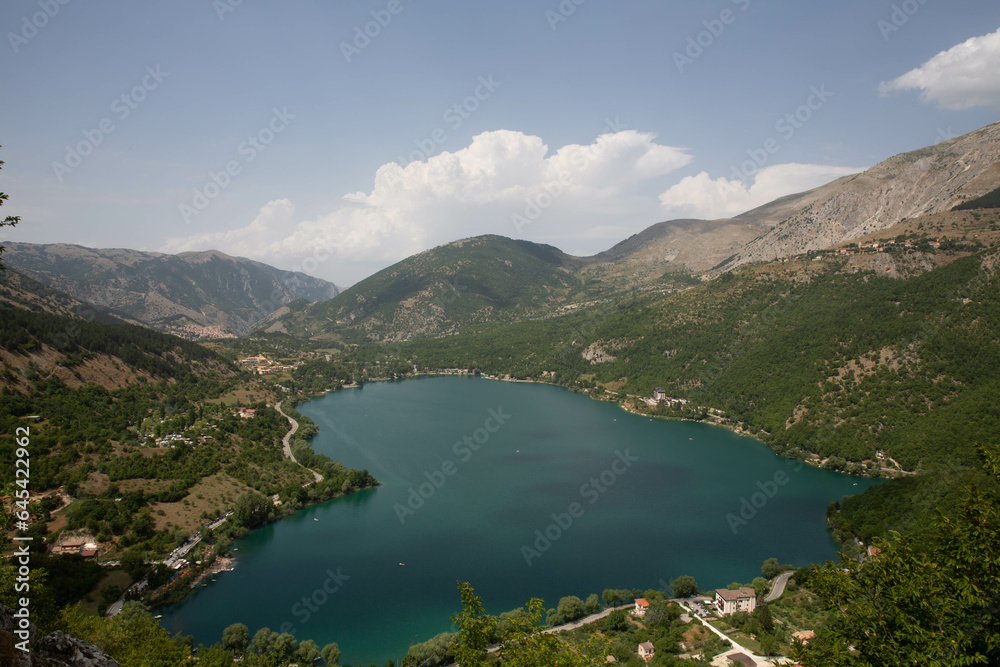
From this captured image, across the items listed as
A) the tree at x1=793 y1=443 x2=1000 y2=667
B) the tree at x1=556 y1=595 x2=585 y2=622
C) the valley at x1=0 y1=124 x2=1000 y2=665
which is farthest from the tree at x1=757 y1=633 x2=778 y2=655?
the tree at x1=793 y1=443 x2=1000 y2=667

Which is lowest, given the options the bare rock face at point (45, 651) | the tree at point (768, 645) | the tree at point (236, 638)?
the tree at point (768, 645)

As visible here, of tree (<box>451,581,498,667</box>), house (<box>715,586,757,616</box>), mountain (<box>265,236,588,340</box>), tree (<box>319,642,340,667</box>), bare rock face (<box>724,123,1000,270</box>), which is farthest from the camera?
mountain (<box>265,236,588,340</box>)

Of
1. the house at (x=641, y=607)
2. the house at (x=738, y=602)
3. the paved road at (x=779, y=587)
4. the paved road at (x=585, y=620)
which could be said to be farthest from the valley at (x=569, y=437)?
the house at (x=738, y=602)

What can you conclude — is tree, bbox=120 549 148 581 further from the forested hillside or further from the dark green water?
the forested hillside

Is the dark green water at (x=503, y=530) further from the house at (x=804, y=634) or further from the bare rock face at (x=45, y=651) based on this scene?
the bare rock face at (x=45, y=651)

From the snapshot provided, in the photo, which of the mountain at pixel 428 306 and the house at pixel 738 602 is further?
the mountain at pixel 428 306

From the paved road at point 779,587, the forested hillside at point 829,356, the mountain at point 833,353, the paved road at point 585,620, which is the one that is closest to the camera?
the paved road at point 585,620
